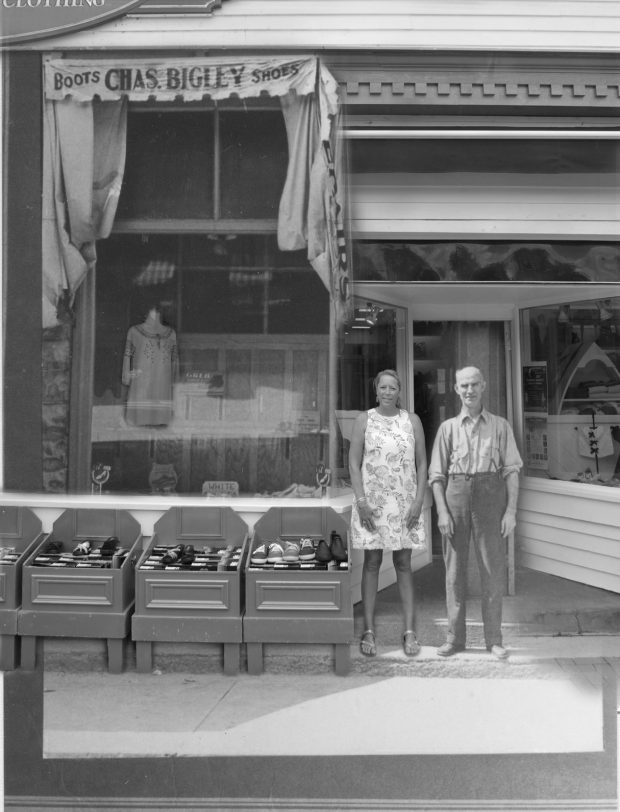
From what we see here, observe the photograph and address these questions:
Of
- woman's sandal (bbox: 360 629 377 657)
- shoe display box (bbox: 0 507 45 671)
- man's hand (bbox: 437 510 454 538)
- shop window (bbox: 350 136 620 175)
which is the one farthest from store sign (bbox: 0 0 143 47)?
woman's sandal (bbox: 360 629 377 657)

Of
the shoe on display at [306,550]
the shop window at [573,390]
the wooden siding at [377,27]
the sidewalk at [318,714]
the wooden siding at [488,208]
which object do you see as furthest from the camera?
the shop window at [573,390]

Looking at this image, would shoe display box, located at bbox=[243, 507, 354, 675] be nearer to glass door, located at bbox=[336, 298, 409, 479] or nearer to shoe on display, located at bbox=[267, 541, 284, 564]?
shoe on display, located at bbox=[267, 541, 284, 564]

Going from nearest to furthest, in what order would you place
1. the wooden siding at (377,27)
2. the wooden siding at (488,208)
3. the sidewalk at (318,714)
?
the sidewalk at (318,714)
the wooden siding at (377,27)
the wooden siding at (488,208)

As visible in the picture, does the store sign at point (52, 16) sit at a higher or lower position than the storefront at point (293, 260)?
higher

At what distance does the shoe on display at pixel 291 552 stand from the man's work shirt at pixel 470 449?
2.68 ft

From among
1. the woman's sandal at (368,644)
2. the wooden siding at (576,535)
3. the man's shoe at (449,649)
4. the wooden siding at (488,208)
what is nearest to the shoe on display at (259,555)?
the woman's sandal at (368,644)

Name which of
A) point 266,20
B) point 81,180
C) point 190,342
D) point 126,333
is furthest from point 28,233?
point 266,20

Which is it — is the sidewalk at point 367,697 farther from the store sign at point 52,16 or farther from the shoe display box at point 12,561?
the store sign at point 52,16

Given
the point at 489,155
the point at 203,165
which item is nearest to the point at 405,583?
the point at 489,155

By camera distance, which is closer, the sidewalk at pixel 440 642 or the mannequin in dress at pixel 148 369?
the sidewalk at pixel 440 642

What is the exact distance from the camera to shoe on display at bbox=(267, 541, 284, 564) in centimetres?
407

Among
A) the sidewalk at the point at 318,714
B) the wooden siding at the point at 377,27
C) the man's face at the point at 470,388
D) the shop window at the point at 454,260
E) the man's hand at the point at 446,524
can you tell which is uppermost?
the wooden siding at the point at 377,27

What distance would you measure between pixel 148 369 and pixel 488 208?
212cm

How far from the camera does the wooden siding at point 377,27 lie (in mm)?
3959
